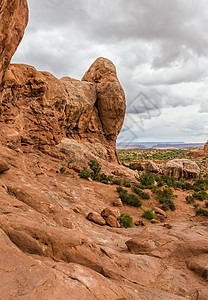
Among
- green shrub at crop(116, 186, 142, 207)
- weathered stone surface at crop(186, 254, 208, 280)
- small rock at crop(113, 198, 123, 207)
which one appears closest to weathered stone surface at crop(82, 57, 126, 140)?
green shrub at crop(116, 186, 142, 207)

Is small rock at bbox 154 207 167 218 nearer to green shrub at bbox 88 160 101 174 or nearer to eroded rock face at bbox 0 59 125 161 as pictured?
green shrub at bbox 88 160 101 174

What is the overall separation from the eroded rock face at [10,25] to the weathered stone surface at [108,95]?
1413cm

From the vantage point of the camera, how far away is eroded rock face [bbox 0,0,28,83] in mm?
9344

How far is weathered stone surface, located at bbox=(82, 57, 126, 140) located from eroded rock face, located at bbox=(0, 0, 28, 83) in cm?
1413

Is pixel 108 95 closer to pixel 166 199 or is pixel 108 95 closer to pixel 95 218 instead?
pixel 166 199

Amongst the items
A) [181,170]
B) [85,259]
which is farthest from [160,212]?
[181,170]

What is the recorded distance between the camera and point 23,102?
16.1 meters

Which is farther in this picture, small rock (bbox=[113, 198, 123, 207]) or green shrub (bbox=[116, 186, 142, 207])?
green shrub (bbox=[116, 186, 142, 207])

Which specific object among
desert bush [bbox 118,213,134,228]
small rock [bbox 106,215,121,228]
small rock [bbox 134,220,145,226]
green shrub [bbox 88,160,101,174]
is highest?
green shrub [bbox 88,160,101,174]

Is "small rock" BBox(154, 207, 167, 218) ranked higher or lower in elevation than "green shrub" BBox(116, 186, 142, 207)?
lower

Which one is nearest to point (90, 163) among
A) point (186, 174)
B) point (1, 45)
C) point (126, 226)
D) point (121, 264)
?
point (126, 226)

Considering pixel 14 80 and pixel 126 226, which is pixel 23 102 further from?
pixel 126 226

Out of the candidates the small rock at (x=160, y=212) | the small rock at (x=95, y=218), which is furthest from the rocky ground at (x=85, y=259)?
the small rock at (x=160, y=212)

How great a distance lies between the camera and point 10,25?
32.9 ft
